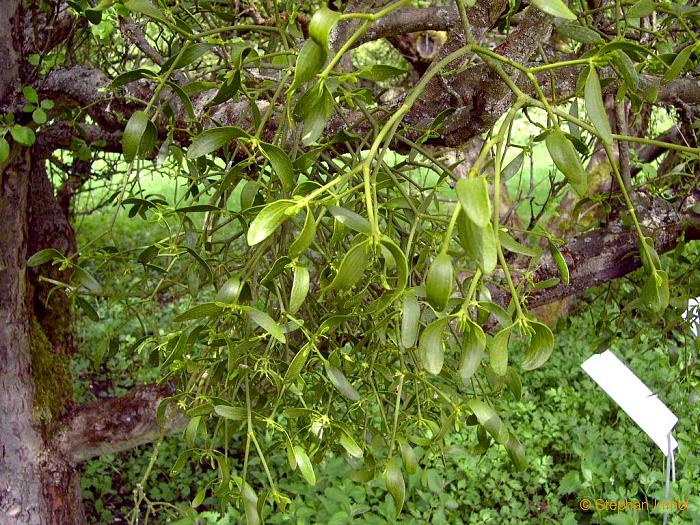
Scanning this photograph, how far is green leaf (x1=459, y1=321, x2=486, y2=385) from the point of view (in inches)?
17.8

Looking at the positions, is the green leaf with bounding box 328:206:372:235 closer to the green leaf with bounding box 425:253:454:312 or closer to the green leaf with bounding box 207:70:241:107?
the green leaf with bounding box 425:253:454:312

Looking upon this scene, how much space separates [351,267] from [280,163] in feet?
0.48

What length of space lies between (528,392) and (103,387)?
1.40 meters

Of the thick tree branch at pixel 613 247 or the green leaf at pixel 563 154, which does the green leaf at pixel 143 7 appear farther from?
the thick tree branch at pixel 613 247

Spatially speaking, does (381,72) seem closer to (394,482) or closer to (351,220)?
(351,220)

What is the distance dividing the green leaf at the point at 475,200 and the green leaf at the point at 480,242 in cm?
2

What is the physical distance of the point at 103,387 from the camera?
2.37m

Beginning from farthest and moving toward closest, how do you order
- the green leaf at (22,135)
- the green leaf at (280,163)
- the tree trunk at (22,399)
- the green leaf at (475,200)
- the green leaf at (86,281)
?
the tree trunk at (22,399), the green leaf at (22,135), the green leaf at (86,281), the green leaf at (280,163), the green leaf at (475,200)

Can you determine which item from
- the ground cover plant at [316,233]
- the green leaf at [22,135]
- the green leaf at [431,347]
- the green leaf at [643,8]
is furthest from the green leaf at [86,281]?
the green leaf at [643,8]

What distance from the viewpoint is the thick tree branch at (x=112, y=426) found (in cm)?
134

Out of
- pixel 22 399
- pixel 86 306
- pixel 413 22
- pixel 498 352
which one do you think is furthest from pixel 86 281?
pixel 413 22

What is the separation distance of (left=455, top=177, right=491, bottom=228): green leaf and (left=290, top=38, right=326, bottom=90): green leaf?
4.4 inches

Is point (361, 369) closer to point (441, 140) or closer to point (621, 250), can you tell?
point (441, 140)

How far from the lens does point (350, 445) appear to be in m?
0.65
